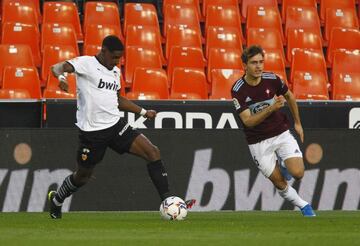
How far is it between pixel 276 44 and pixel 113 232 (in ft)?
30.6

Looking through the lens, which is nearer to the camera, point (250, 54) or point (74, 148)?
point (250, 54)

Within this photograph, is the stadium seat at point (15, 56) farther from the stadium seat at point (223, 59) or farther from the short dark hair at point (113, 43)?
the short dark hair at point (113, 43)

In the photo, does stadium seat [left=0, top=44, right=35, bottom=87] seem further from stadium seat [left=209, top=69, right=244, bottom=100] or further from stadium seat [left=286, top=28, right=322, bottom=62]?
stadium seat [left=286, top=28, right=322, bottom=62]

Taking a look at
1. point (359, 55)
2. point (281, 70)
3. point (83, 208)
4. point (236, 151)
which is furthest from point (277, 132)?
point (359, 55)

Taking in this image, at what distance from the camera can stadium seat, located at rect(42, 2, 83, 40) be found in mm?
17516

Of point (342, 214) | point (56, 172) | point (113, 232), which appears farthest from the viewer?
point (56, 172)

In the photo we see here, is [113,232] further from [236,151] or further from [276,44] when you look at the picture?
[276,44]

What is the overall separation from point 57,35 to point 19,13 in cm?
82

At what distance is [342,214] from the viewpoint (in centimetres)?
1282

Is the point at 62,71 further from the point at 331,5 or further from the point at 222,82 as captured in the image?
the point at 331,5

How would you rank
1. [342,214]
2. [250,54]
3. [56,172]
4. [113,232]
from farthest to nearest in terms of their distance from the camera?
[56,172]
[342,214]
[250,54]
[113,232]

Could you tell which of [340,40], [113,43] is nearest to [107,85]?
[113,43]

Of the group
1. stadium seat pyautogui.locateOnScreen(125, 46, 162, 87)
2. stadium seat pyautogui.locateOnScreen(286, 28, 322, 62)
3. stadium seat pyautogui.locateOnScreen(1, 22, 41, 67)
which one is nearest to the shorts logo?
stadium seat pyautogui.locateOnScreen(125, 46, 162, 87)

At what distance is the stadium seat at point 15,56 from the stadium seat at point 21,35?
50 centimetres
